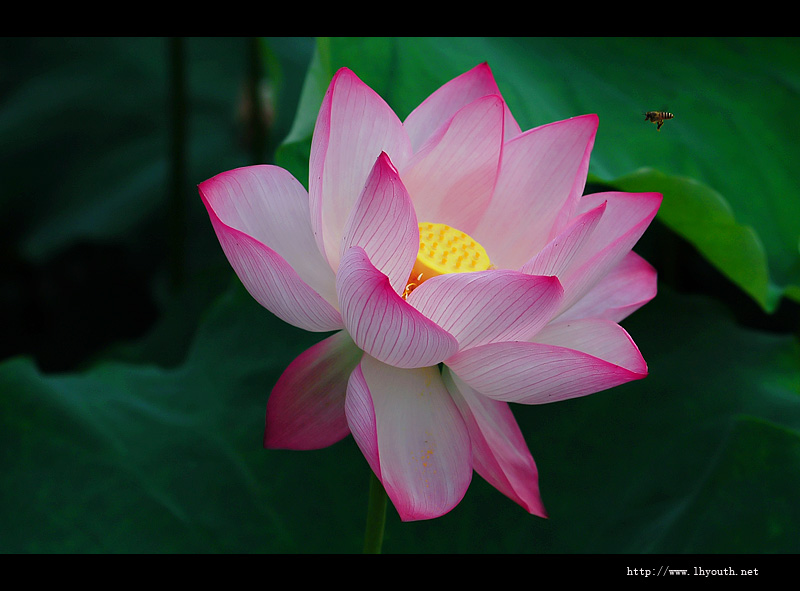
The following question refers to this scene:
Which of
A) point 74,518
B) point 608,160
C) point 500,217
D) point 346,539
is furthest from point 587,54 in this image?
point 74,518

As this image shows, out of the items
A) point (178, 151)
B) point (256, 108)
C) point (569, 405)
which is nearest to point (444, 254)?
point (569, 405)

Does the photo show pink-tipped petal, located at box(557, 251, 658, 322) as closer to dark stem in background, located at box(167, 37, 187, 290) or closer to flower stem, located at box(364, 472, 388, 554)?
flower stem, located at box(364, 472, 388, 554)

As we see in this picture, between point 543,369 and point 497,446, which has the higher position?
point 543,369

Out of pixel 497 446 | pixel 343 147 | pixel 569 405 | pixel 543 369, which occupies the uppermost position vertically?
pixel 343 147

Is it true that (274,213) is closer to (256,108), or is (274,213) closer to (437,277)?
(437,277)

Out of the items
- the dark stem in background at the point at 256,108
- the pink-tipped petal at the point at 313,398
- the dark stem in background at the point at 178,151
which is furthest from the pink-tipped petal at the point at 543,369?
the dark stem in background at the point at 256,108

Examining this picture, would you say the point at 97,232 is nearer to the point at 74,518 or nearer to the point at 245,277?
the point at 74,518

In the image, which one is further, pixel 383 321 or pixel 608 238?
pixel 608 238

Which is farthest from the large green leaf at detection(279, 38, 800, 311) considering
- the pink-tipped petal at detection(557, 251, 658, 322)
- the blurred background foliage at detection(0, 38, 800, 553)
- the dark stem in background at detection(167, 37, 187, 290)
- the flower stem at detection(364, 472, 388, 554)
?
the dark stem in background at detection(167, 37, 187, 290)
